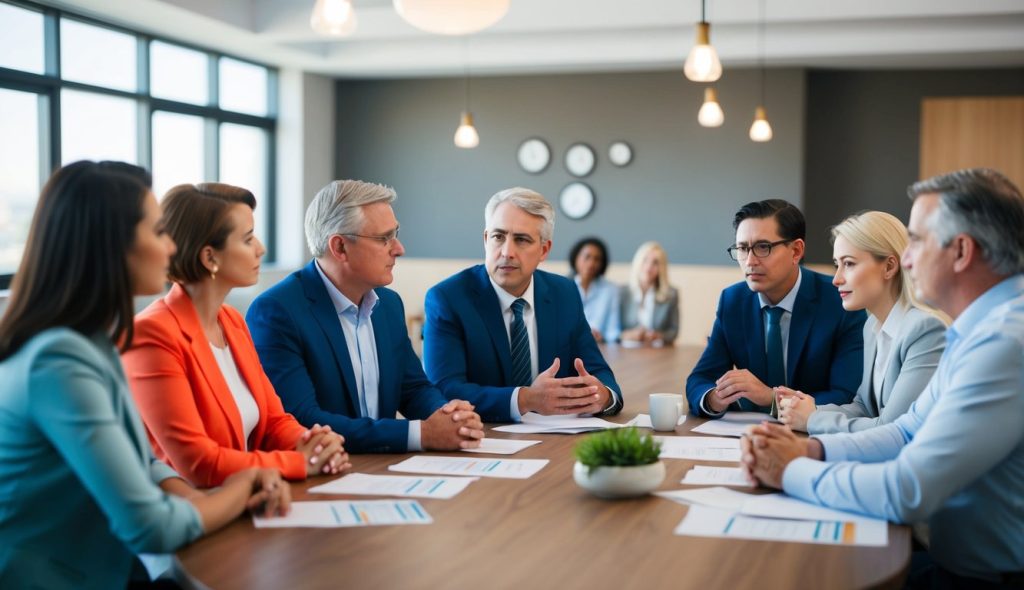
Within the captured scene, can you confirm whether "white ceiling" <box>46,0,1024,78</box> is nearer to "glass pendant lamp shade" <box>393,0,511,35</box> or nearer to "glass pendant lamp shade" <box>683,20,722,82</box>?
"glass pendant lamp shade" <box>683,20,722,82</box>

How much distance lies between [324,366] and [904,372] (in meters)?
1.55

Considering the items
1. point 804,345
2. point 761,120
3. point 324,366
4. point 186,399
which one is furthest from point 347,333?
point 761,120

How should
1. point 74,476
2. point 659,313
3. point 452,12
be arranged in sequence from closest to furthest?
1. point 74,476
2. point 452,12
3. point 659,313

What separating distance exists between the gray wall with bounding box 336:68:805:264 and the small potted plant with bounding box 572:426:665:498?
25.8 feet

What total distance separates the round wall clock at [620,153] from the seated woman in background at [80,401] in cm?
835

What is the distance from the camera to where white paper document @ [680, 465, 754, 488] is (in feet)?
7.11

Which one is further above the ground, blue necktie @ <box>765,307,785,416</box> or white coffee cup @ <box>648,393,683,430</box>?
blue necktie @ <box>765,307,785,416</box>

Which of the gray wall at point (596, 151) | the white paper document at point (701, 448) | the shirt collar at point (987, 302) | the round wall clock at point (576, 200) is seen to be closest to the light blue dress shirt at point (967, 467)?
the shirt collar at point (987, 302)

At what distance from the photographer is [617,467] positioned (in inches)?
79.1

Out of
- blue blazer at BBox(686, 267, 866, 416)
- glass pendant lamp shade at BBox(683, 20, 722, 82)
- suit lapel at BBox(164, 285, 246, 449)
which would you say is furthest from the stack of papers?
glass pendant lamp shade at BBox(683, 20, 722, 82)

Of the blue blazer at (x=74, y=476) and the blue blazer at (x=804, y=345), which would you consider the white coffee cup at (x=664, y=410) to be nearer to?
the blue blazer at (x=804, y=345)

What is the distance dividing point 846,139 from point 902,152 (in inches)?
20.5

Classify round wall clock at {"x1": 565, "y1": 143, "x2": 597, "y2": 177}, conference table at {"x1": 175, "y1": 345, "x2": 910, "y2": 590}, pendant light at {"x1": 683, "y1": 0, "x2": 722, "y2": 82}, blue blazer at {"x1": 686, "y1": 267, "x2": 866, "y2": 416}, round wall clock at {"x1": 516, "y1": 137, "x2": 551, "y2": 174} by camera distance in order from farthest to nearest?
1. round wall clock at {"x1": 516, "y1": 137, "x2": 551, "y2": 174}
2. round wall clock at {"x1": 565, "y1": 143, "x2": 597, "y2": 177}
3. pendant light at {"x1": 683, "y1": 0, "x2": 722, "y2": 82}
4. blue blazer at {"x1": 686, "y1": 267, "x2": 866, "y2": 416}
5. conference table at {"x1": 175, "y1": 345, "x2": 910, "y2": 590}

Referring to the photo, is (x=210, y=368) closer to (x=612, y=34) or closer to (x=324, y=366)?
(x=324, y=366)
